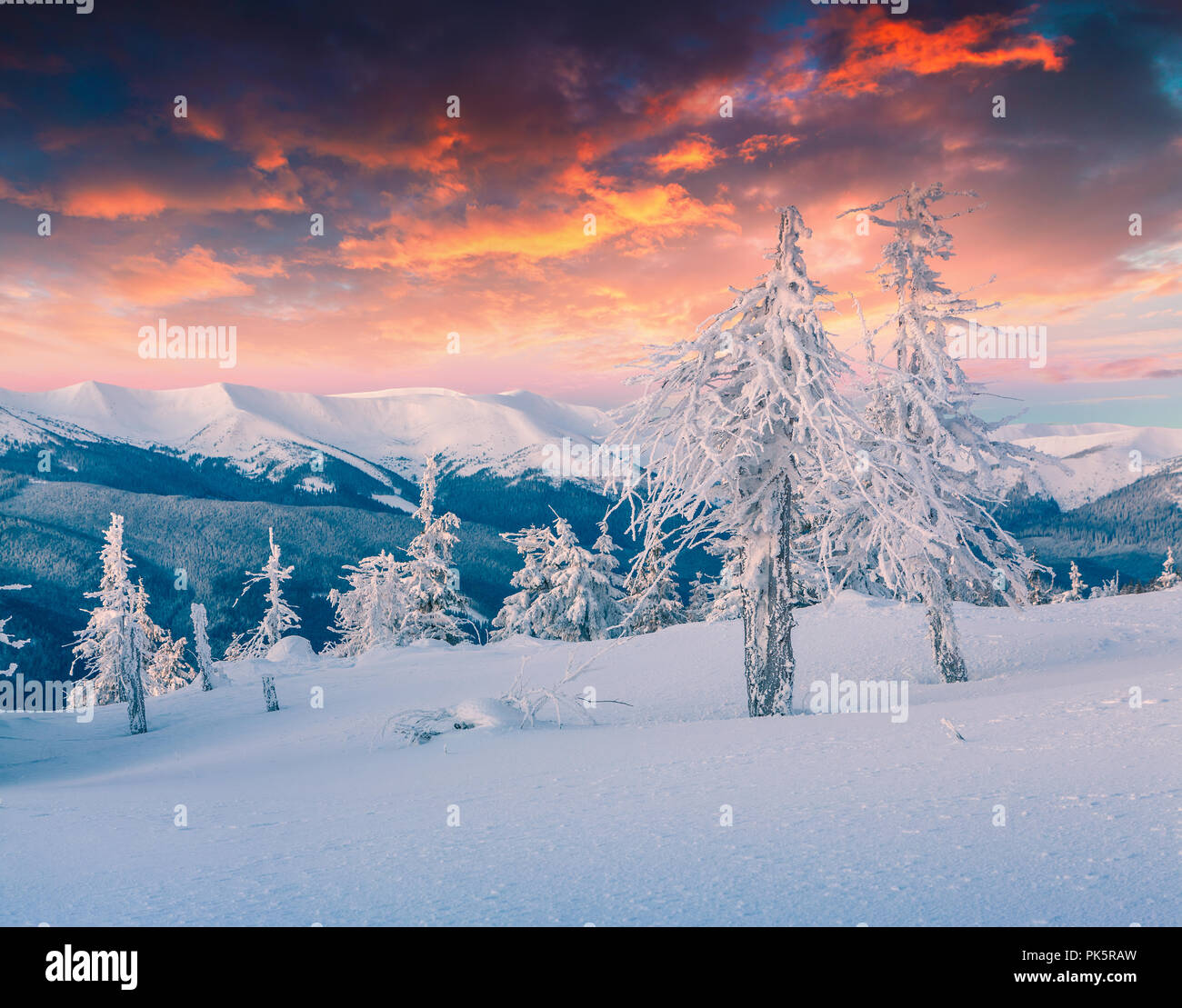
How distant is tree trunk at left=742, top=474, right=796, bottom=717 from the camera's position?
415 inches

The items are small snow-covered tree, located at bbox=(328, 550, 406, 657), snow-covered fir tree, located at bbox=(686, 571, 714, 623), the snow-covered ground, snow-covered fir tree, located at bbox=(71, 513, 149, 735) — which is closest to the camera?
the snow-covered ground

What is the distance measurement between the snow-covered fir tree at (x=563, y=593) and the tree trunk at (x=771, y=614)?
27262 mm

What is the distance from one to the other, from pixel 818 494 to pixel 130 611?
917 inches

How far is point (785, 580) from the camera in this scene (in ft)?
34.8

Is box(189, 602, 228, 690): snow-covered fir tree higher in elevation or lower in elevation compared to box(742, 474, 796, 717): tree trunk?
lower

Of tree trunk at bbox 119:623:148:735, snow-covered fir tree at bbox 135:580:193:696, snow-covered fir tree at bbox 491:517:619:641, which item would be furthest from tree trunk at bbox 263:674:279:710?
snow-covered fir tree at bbox 135:580:193:696

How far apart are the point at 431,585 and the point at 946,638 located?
99.2 ft

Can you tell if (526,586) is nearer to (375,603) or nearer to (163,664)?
(375,603)

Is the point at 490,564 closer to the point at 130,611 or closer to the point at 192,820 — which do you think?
the point at 130,611

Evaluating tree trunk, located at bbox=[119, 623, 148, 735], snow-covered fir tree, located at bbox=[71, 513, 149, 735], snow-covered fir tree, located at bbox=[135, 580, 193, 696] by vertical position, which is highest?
snow-covered fir tree, located at bbox=[71, 513, 149, 735]

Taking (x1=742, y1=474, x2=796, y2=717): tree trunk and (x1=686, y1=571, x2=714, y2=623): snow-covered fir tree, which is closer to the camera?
(x1=742, y1=474, x2=796, y2=717): tree trunk

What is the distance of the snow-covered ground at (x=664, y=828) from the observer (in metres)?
3.05

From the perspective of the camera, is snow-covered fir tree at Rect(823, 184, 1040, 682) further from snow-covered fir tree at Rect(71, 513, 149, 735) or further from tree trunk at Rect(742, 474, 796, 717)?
snow-covered fir tree at Rect(71, 513, 149, 735)

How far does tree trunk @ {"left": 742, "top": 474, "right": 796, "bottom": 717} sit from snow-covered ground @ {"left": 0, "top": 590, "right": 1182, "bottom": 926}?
194 cm
